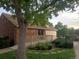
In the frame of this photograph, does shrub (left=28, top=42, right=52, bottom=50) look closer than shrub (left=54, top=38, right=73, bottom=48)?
Yes

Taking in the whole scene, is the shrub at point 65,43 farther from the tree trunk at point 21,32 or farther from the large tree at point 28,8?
the tree trunk at point 21,32

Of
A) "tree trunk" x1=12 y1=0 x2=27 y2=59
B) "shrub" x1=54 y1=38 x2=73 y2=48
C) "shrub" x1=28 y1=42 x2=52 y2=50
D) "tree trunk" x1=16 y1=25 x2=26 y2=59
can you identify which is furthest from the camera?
"shrub" x1=54 y1=38 x2=73 y2=48

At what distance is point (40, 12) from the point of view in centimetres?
1677

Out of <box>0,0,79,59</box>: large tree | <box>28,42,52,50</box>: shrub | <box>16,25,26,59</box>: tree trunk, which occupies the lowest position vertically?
<box>28,42,52,50</box>: shrub

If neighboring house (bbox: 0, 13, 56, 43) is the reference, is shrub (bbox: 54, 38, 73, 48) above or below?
below

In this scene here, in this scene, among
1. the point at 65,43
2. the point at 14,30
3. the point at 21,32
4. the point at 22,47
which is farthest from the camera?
the point at 14,30

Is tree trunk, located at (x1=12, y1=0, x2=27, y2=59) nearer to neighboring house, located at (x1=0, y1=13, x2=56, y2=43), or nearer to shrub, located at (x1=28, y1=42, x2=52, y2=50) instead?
shrub, located at (x1=28, y1=42, x2=52, y2=50)

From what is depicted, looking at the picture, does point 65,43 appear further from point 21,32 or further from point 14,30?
point 21,32

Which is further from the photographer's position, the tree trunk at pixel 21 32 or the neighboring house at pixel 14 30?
the neighboring house at pixel 14 30

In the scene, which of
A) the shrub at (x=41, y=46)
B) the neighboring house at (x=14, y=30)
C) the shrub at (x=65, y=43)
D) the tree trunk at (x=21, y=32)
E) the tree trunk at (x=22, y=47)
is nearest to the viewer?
the tree trunk at (x=21, y=32)

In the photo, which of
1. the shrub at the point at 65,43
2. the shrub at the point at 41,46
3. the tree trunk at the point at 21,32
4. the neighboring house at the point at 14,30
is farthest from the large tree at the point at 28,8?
the neighboring house at the point at 14,30

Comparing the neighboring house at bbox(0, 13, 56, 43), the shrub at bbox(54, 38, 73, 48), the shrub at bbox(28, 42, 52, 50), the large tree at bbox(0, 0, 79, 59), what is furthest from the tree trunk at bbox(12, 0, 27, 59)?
the neighboring house at bbox(0, 13, 56, 43)

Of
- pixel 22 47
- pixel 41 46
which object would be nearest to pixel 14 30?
pixel 41 46

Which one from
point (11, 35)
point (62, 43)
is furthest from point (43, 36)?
point (62, 43)
